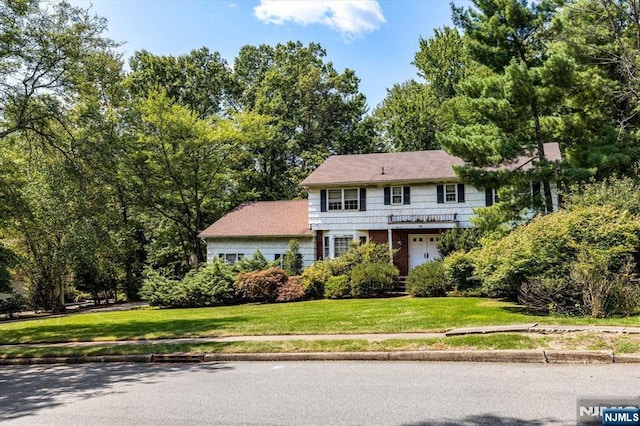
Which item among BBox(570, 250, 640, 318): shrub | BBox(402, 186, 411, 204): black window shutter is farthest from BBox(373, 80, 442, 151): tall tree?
BBox(570, 250, 640, 318): shrub

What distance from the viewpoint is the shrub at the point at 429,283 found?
22.6m

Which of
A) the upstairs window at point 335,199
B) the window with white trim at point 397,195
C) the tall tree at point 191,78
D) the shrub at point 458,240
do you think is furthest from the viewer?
the tall tree at point 191,78

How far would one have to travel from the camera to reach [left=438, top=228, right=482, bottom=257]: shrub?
2542 centimetres

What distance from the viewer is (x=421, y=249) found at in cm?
2942

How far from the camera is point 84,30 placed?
1741cm

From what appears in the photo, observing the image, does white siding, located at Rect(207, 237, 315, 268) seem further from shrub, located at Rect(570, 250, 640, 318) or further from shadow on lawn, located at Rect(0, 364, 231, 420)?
Answer: shadow on lawn, located at Rect(0, 364, 231, 420)

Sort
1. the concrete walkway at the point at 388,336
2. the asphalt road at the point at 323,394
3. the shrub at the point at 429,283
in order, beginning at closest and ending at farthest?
the asphalt road at the point at 323,394 < the concrete walkway at the point at 388,336 < the shrub at the point at 429,283

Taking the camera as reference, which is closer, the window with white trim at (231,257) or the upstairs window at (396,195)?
the upstairs window at (396,195)

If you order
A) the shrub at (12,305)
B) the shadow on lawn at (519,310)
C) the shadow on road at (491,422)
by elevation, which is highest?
the shadow on lawn at (519,310)

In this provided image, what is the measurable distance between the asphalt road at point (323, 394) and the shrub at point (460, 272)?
507 inches

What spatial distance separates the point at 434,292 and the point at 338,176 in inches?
402

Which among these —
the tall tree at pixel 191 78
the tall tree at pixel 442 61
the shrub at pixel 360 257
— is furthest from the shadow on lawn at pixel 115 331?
the tall tree at pixel 442 61

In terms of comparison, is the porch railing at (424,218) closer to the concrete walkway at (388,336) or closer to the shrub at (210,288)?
the shrub at (210,288)

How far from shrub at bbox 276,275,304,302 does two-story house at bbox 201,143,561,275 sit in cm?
450
